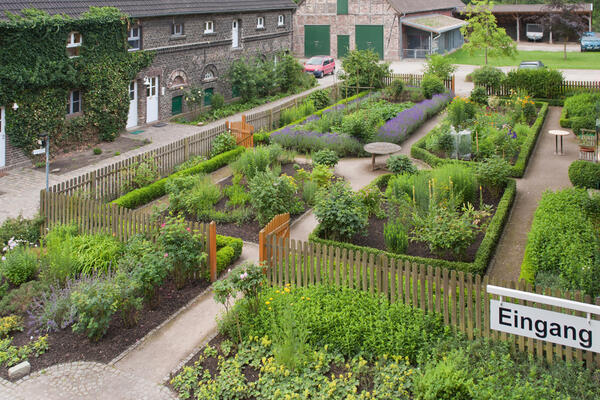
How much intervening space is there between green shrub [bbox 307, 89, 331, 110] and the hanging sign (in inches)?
765

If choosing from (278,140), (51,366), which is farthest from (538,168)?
(51,366)

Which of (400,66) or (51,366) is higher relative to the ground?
(400,66)

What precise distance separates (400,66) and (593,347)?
37662 mm

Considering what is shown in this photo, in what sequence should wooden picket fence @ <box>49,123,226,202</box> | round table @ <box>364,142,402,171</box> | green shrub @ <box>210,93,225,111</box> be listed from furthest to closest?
green shrub @ <box>210,93,225,111</box>
round table @ <box>364,142,402,171</box>
wooden picket fence @ <box>49,123,226,202</box>

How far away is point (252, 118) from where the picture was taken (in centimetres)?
2169

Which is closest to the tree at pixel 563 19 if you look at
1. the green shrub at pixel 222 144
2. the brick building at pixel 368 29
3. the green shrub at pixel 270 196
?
the brick building at pixel 368 29

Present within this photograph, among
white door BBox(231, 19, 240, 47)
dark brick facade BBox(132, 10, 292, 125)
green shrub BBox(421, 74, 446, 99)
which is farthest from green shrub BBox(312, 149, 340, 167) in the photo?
white door BBox(231, 19, 240, 47)

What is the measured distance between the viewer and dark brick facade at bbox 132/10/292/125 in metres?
24.3

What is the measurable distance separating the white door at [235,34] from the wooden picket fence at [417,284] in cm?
2087

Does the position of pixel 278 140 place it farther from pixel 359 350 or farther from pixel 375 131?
pixel 359 350

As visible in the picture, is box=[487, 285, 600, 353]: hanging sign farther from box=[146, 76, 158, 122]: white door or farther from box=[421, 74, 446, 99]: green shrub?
box=[421, 74, 446, 99]: green shrub

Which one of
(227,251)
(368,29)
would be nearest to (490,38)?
(368,29)

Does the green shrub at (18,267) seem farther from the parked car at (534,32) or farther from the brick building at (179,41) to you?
the parked car at (534,32)

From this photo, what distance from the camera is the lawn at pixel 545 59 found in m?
41.6
